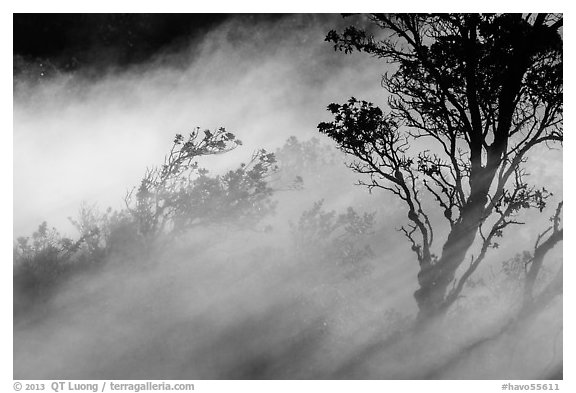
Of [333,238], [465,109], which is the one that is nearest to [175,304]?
[465,109]

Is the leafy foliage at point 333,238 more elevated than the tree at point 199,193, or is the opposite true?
the leafy foliage at point 333,238

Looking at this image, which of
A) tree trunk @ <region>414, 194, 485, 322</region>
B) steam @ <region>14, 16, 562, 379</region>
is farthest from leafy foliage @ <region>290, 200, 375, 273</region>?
tree trunk @ <region>414, 194, 485, 322</region>

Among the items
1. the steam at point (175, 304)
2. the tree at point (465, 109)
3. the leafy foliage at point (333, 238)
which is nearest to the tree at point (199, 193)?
the steam at point (175, 304)

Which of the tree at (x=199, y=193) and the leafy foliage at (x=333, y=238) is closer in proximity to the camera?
the tree at (x=199, y=193)

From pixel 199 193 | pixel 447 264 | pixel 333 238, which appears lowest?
pixel 447 264

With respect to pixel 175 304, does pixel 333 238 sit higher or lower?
higher

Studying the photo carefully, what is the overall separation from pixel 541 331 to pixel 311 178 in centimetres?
2047

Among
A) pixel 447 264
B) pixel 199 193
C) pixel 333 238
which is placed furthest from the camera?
pixel 333 238

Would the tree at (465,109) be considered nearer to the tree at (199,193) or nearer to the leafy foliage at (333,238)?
the tree at (199,193)

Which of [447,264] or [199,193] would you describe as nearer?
[447,264]

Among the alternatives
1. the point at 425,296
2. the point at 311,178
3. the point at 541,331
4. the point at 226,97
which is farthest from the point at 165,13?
the point at 311,178

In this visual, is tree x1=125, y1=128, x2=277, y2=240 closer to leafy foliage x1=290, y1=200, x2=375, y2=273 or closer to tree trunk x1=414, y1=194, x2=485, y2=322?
tree trunk x1=414, y1=194, x2=485, y2=322

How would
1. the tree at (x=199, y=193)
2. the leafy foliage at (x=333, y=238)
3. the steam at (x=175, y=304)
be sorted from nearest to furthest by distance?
the steam at (x=175, y=304) < the tree at (x=199, y=193) < the leafy foliage at (x=333, y=238)

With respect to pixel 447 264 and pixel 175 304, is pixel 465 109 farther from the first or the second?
pixel 175 304
